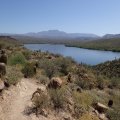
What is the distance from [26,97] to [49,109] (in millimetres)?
2051

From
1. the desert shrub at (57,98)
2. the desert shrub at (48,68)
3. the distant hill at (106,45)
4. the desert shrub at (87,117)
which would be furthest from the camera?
the distant hill at (106,45)

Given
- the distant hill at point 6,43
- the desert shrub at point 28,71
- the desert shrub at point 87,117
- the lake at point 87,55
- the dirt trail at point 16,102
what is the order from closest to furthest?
the dirt trail at point 16,102
the desert shrub at point 87,117
the desert shrub at point 28,71
the distant hill at point 6,43
the lake at point 87,55

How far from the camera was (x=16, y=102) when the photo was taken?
1151cm

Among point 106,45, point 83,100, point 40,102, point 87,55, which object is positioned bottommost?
point 106,45

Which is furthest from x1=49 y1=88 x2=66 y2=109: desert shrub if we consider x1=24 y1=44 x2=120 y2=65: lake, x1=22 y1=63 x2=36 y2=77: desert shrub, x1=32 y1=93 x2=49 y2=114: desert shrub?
x1=24 y1=44 x2=120 y2=65: lake

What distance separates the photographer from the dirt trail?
1006 centimetres

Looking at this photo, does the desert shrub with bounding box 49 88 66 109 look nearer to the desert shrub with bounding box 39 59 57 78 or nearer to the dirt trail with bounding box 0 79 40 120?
the dirt trail with bounding box 0 79 40 120

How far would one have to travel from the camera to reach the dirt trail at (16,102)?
396 inches

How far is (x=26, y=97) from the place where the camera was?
12414 mm

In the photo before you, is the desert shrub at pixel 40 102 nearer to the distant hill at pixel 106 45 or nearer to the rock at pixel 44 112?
the rock at pixel 44 112

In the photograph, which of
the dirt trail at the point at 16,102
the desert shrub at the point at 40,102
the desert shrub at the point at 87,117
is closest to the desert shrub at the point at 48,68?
the dirt trail at the point at 16,102

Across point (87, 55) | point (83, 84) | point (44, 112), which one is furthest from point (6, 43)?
point (44, 112)

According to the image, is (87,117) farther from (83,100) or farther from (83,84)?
(83,84)

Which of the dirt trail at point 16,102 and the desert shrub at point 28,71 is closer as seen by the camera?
the dirt trail at point 16,102
